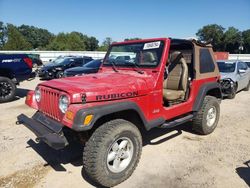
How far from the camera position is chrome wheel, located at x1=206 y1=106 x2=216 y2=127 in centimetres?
568

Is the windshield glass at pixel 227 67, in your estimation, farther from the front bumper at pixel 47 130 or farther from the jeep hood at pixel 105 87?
the front bumper at pixel 47 130

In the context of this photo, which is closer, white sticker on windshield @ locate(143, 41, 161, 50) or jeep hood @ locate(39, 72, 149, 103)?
jeep hood @ locate(39, 72, 149, 103)

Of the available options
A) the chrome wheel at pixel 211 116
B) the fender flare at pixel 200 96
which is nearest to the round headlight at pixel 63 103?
the fender flare at pixel 200 96

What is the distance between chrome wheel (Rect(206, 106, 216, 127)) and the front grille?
336 cm

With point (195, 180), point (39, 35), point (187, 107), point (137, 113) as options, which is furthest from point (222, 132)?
point (39, 35)

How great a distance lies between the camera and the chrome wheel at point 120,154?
360 centimetres

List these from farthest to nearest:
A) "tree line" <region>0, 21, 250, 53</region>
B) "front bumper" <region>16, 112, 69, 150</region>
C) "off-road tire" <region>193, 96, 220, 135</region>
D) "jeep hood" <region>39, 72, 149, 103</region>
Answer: "tree line" <region>0, 21, 250, 53</region> → "off-road tire" <region>193, 96, 220, 135</region> → "jeep hood" <region>39, 72, 149, 103</region> → "front bumper" <region>16, 112, 69, 150</region>

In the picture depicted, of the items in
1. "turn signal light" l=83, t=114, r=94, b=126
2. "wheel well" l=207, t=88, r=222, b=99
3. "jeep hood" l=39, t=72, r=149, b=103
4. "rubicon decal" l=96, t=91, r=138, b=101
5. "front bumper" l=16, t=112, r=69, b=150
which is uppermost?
"jeep hood" l=39, t=72, r=149, b=103

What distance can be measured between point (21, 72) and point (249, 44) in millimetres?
82513

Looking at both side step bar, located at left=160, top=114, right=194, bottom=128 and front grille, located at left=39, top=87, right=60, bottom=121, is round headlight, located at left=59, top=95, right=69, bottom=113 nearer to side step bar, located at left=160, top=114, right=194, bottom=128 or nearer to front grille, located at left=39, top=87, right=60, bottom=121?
front grille, located at left=39, top=87, right=60, bottom=121

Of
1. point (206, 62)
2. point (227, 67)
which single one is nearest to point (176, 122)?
point (206, 62)

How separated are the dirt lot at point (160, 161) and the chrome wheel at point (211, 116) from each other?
10.5 inches

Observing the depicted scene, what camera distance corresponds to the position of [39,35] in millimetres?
113000

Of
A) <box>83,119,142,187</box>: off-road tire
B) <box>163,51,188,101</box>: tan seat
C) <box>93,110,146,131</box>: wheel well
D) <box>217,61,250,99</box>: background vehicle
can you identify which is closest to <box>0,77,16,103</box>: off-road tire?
<box>163,51,188,101</box>: tan seat
